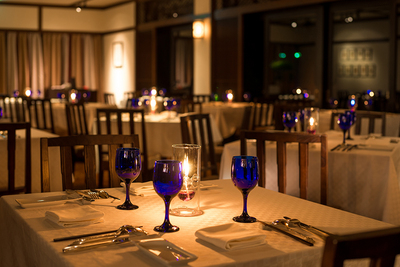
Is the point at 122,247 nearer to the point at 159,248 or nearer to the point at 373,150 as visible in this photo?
the point at 159,248

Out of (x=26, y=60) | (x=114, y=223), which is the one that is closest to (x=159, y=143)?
(x=114, y=223)

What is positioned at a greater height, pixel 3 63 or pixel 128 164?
pixel 3 63

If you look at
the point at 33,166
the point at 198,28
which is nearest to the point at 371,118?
the point at 33,166

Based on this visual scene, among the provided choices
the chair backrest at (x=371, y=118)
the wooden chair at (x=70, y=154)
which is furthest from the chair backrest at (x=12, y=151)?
the chair backrest at (x=371, y=118)

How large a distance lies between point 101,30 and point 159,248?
12.6m

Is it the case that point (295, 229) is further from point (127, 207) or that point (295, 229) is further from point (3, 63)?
point (3, 63)

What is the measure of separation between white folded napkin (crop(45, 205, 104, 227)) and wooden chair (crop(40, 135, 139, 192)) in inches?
22.2

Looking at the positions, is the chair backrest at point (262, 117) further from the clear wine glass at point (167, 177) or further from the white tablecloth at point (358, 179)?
the clear wine glass at point (167, 177)

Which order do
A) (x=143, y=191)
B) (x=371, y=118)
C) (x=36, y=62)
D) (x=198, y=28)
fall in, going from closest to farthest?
1. (x=143, y=191)
2. (x=371, y=118)
3. (x=198, y=28)
4. (x=36, y=62)

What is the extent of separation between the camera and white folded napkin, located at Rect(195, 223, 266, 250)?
3.75ft

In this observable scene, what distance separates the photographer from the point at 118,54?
12453 millimetres

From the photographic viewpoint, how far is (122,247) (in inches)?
45.6

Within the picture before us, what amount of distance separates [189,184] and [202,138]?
1657mm

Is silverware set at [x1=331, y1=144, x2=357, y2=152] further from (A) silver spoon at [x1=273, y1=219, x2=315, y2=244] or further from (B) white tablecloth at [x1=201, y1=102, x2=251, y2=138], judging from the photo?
(B) white tablecloth at [x1=201, y1=102, x2=251, y2=138]
